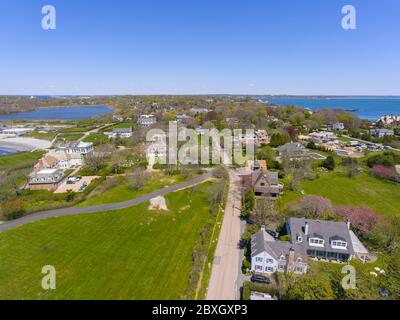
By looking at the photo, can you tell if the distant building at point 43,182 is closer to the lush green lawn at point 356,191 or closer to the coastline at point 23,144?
the coastline at point 23,144

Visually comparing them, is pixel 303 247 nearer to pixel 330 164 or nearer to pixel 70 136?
pixel 330 164

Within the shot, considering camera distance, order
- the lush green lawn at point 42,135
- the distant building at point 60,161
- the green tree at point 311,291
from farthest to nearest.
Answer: the lush green lawn at point 42,135
the distant building at point 60,161
the green tree at point 311,291

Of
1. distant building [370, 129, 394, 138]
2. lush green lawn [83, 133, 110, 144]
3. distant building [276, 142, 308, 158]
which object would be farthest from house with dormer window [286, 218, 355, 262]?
distant building [370, 129, 394, 138]

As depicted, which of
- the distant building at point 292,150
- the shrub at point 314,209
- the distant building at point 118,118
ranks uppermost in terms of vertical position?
the distant building at point 118,118

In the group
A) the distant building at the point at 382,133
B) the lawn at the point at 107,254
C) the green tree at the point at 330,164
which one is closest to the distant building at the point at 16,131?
the lawn at the point at 107,254

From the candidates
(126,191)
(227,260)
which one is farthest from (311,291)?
(126,191)

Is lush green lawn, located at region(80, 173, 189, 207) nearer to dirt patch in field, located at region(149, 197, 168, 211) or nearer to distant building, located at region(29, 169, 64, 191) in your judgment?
dirt patch in field, located at region(149, 197, 168, 211)
